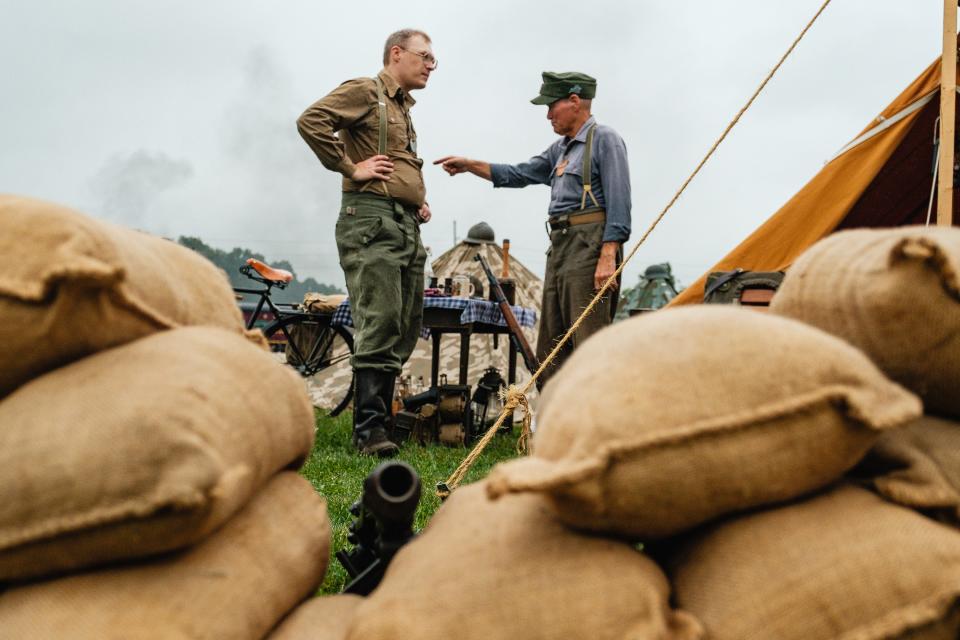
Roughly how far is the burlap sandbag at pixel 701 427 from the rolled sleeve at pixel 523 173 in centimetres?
397

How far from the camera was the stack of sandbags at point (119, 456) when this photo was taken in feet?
2.41

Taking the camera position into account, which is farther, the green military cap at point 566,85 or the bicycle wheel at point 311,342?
the bicycle wheel at point 311,342

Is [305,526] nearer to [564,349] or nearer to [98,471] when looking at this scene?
[98,471]

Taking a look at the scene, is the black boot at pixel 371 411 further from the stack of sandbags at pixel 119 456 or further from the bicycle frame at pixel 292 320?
the stack of sandbags at pixel 119 456

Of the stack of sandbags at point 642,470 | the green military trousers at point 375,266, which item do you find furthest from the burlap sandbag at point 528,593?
the green military trousers at point 375,266

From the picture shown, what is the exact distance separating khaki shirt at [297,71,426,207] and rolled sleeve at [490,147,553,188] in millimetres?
840

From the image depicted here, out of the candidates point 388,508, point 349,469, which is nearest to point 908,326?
point 388,508

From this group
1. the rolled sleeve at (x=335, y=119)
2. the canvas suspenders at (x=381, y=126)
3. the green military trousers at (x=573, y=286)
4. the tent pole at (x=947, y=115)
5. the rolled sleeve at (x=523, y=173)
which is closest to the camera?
the tent pole at (x=947, y=115)

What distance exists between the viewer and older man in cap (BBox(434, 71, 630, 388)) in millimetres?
4078

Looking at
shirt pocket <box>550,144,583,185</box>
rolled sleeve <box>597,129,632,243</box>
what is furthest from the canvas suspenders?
rolled sleeve <box>597,129,632,243</box>

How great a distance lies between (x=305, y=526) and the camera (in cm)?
104

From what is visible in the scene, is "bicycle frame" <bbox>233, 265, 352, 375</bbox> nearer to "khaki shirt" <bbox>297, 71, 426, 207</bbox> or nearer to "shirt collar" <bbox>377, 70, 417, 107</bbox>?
"khaki shirt" <bbox>297, 71, 426, 207</bbox>

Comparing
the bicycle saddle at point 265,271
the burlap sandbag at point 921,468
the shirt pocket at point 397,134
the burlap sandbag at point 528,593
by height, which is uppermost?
the shirt pocket at point 397,134

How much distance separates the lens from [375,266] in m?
3.71
